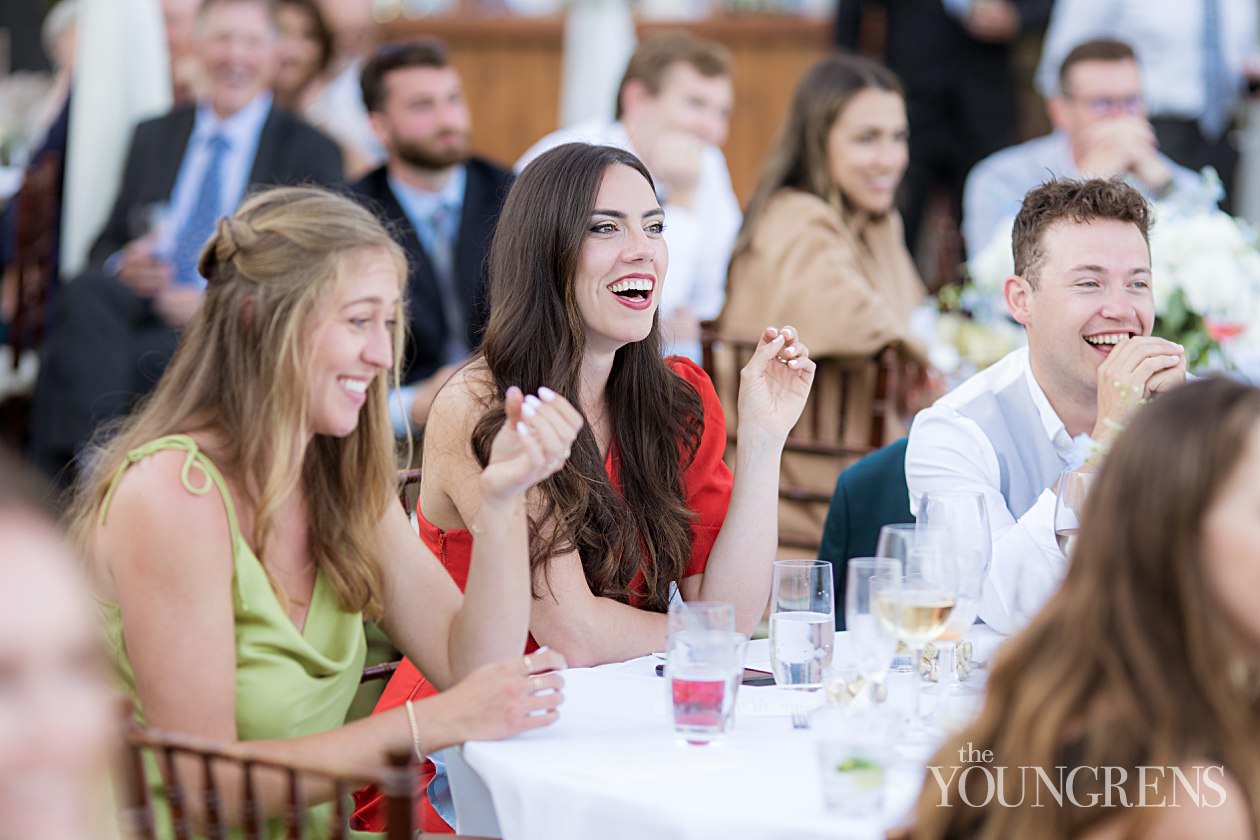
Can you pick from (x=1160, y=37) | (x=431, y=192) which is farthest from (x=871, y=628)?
(x=1160, y=37)

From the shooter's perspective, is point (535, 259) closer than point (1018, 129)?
Yes

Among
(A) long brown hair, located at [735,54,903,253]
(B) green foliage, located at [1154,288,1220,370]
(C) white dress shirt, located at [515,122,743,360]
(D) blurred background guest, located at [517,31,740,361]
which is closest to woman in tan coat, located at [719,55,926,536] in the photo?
(A) long brown hair, located at [735,54,903,253]

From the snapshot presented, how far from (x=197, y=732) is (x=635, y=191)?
3.89ft

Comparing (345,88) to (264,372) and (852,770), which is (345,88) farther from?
(852,770)

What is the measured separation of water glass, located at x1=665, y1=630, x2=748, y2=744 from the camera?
1.87m

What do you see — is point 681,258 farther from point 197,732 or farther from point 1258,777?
point 1258,777

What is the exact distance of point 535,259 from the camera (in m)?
2.67

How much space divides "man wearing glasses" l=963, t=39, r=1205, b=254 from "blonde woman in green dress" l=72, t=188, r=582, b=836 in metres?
3.03

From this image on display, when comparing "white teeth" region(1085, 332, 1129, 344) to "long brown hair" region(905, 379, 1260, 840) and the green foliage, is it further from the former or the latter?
"long brown hair" region(905, 379, 1260, 840)

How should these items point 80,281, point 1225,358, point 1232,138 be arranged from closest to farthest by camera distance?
point 1225,358 → point 80,281 → point 1232,138

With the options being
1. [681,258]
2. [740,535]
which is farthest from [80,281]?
[740,535]

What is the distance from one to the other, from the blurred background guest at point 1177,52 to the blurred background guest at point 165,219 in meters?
2.99

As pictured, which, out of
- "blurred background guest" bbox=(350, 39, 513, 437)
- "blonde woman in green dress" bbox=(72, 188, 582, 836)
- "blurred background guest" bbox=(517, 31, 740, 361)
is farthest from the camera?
"blurred background guest" bbox=(517, 31, 740, 361)

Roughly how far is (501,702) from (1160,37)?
5.14 metres
